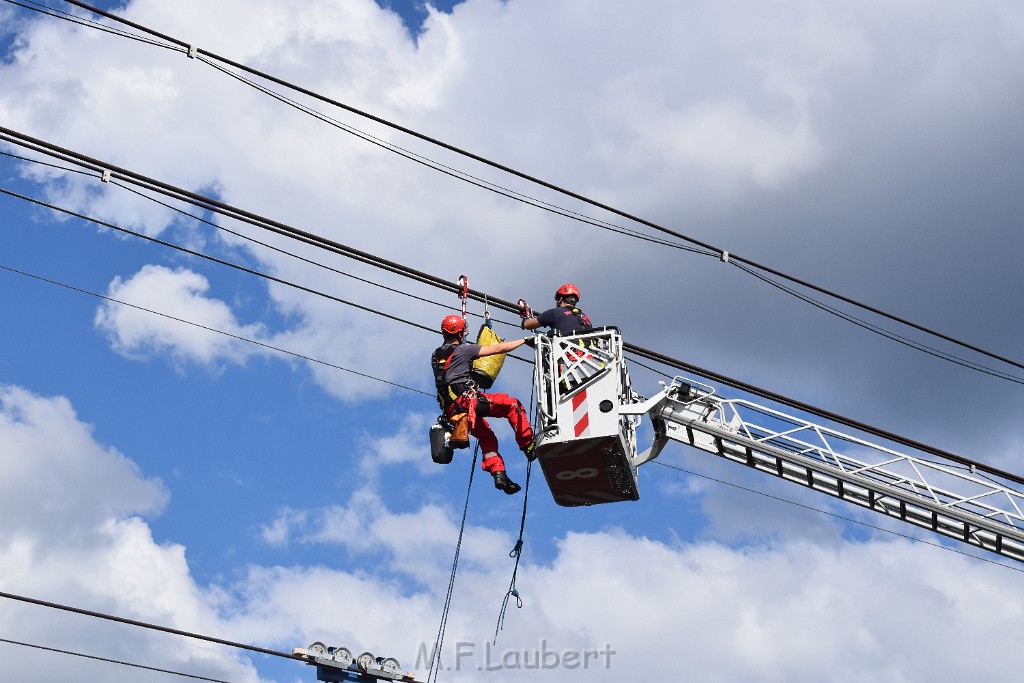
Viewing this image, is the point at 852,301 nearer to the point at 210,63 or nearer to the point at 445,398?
the point at 445,398

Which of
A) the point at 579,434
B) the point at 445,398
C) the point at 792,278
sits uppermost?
the point at 792,278

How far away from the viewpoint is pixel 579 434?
17.3 meters

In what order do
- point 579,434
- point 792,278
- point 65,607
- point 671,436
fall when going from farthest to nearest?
point 792,278 < point 671,436 < point 579,434 < point 65,607

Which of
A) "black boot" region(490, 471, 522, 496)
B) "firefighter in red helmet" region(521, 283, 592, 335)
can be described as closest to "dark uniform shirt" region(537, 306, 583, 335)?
"firefighter in red helmet" region(521, 283, 592, 335)

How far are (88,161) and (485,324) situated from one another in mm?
5516

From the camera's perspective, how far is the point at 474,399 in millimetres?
18734

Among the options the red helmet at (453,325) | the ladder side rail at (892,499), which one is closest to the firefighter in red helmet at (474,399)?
the red helmet at (453,325)

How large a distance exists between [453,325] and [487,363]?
70 centimetres

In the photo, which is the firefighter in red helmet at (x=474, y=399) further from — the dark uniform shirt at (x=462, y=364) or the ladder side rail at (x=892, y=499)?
the ladder side rail at (x=892, y=499)

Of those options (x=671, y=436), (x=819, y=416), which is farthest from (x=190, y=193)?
(x=819, y=416)

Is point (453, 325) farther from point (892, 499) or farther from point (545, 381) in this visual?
point (892, 499)

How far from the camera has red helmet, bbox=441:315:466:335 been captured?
62.5 feet

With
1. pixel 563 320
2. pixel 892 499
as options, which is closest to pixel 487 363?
pixel 563 320

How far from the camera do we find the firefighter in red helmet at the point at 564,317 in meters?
18.4
